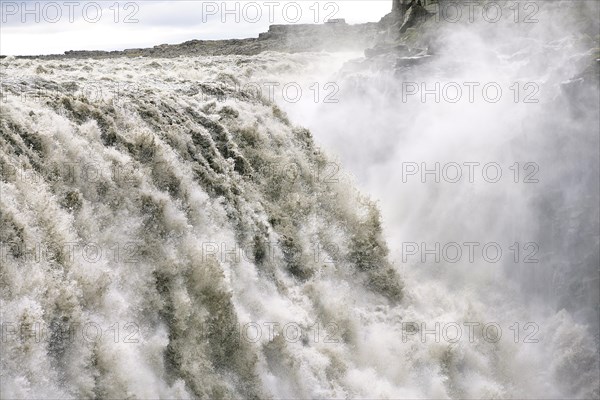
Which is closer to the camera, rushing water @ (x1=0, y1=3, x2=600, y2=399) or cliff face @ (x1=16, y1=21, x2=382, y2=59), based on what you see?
rushing water @ (x1=0, y1=3, x2=600, y2=399)

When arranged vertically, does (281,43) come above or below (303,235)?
above

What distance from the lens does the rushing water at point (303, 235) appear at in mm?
6379

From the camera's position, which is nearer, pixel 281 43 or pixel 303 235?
pixel 303 235

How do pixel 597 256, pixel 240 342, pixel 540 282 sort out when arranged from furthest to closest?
1. pixel 540 282
2. pixel 597 256
3. pixel 240 342

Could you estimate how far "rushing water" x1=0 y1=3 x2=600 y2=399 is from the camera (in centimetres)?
638

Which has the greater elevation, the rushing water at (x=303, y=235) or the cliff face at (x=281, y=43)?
the cliff face at (x=281, y=43)

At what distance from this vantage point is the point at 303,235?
10102 millimetres

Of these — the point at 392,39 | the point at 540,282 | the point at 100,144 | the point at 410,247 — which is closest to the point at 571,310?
the point at 540,282

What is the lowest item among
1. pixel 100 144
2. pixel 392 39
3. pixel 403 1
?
pixel 100 144

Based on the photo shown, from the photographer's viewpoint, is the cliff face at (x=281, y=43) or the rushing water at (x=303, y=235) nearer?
the rushing water at (x=303, y=235)

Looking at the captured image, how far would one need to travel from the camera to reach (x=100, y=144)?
325 inches

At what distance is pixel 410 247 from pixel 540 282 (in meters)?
2.31

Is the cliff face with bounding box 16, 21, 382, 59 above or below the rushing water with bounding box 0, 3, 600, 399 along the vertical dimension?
above

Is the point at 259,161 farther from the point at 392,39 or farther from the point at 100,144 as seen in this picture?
the point at 392,39
